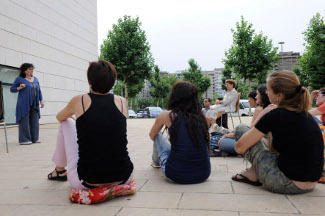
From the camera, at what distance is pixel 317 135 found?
7.93 ft

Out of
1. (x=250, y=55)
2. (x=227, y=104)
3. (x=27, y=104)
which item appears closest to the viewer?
(x=27, y=104)

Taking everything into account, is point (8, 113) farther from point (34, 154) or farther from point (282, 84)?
point (282, 84)

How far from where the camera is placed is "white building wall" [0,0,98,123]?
1116 centimetres

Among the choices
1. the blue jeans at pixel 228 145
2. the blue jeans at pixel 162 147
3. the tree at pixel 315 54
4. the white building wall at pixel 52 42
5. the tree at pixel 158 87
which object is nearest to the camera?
the blue jeans at pixel 162 147

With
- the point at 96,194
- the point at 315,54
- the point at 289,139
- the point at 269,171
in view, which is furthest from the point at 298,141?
the point at 315,54

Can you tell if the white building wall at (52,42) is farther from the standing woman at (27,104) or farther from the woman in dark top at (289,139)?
the woman in dark top at (289,139)

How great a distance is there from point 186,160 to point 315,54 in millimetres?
22931

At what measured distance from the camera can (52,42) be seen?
45.5ft

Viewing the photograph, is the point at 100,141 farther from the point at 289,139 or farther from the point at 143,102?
the point at 143,102

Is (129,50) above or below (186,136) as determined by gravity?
above

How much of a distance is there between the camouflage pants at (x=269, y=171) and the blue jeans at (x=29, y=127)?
18.3 feet

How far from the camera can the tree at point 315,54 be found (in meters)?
21.1

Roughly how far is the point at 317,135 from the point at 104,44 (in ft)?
89.5

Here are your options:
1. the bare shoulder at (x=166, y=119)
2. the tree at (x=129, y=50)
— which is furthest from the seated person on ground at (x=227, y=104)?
the tree at (x=129, y=50)
